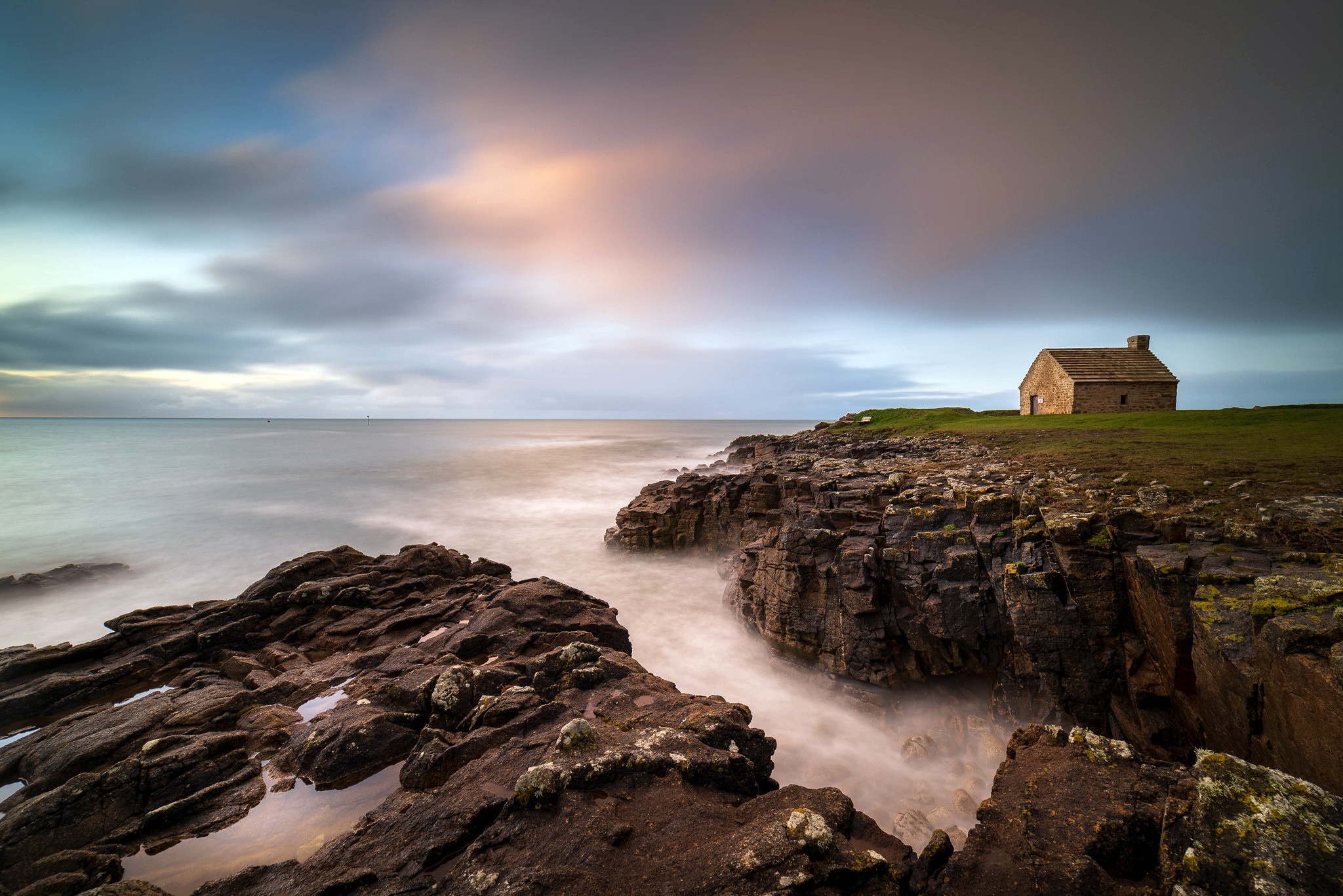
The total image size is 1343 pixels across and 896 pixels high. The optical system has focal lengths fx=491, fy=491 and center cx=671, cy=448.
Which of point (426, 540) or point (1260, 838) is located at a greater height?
point (1260, 838)

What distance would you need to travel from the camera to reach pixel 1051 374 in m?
38.2

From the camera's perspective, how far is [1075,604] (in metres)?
9.95

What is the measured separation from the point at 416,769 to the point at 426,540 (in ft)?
87.8

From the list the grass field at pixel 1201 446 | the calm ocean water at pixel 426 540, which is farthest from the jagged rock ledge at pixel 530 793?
the grass field at pixel 1201 446

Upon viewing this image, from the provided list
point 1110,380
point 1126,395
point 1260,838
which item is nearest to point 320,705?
point 1260,838

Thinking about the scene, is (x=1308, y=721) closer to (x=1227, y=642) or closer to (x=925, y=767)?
(x=1227, y=642)

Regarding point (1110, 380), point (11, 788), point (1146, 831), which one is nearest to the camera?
point (1146, 831)

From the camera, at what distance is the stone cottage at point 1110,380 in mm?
34406

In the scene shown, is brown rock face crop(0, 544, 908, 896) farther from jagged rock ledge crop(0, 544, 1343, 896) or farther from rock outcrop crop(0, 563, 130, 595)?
rock outcrop crop(0, 563, 130, 595)

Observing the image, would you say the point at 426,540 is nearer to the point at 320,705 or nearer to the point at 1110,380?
the point at 320,705

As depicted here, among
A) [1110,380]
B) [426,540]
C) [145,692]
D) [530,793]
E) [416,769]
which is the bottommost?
[426,540]

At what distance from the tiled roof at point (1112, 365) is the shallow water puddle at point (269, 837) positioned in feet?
144

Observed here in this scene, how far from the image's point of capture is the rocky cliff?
20.7 ft

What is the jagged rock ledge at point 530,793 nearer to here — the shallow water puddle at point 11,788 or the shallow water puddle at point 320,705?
the shallow water puddle at point 320,705
